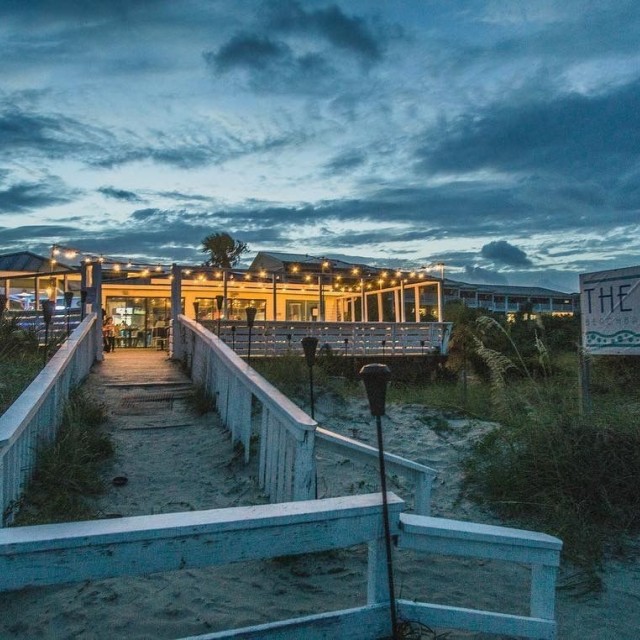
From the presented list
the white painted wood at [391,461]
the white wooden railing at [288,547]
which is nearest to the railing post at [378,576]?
the white wooden railing at [288,547]

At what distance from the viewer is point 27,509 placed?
164 inches

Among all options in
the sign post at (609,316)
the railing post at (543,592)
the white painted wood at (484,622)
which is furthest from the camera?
the sign post at (609,316)

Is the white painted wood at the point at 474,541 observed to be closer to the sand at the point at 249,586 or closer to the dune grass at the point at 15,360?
the sand at the point at 249,586

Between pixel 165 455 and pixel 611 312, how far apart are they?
533cm

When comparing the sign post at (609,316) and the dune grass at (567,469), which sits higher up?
the sign post at (609,316)

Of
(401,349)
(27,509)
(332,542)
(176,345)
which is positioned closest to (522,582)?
(332,542)

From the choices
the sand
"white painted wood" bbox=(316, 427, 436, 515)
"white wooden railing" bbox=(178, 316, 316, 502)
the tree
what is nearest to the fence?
"white wooden railing" bbox=(178, 316, 316, 502)

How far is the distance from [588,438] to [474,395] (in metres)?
5.26

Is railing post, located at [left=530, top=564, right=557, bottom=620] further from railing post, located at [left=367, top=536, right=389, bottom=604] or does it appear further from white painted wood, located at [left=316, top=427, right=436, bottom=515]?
white painted wood, located at [left=316, top=427, right=436, bottom=515]

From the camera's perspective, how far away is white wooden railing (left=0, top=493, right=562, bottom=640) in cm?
165

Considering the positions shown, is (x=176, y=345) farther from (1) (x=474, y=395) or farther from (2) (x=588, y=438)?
(2) (x=588, y=438)

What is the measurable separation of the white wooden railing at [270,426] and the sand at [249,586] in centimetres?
32

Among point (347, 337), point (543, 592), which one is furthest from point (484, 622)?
point (347, 337)

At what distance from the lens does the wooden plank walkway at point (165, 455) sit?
16.1 feet
